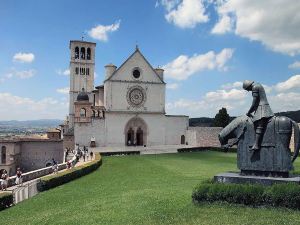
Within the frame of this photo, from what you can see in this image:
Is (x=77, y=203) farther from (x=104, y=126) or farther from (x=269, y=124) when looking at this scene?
(x=104, y=126)

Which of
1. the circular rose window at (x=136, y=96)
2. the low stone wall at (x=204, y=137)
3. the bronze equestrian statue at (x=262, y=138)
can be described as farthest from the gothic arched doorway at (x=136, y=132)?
→ the bronze equestrian statue at (x=262, y=138)

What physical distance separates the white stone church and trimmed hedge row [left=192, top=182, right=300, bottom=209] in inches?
1570

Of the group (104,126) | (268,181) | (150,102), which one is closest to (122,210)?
(268,181)

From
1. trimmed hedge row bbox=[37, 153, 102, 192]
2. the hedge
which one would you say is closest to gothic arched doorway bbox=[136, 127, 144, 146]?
trimmed hedge row bbox=[37, 153, 102, 192]

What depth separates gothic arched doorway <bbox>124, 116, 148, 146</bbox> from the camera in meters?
55.4

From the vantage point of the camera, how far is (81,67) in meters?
68.5

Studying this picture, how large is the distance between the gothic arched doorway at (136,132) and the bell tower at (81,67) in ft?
47.6

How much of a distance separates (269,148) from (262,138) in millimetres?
408

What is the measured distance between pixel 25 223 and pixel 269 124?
28.1 ft

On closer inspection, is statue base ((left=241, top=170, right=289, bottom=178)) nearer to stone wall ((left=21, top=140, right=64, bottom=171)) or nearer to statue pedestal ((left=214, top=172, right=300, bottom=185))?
statue pedestal ((left=214, top=172, right=300, bottom=185))

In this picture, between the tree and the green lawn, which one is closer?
the green lawn

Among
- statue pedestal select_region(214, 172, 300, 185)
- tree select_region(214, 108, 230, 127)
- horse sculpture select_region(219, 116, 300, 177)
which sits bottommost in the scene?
statue pedestal select_region(214, 172, 300, 185)

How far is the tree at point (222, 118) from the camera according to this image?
2591 inches

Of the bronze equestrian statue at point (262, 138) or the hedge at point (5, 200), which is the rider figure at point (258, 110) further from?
the hedge at point (5, 200)
